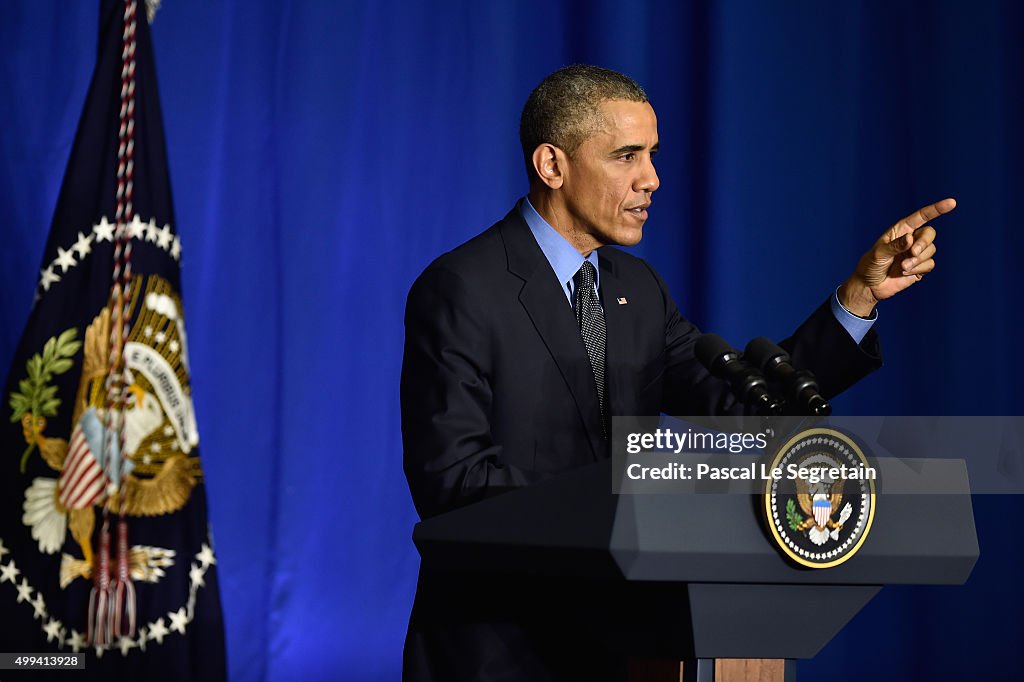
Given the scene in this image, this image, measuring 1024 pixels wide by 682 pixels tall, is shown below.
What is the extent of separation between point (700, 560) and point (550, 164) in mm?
1060

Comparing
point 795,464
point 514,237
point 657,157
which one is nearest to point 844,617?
point 795,464

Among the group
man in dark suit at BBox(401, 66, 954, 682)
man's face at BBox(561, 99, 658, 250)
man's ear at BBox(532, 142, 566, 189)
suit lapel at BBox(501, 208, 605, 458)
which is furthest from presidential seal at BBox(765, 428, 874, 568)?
man's ear at BBox(532, 142, 566, 189)

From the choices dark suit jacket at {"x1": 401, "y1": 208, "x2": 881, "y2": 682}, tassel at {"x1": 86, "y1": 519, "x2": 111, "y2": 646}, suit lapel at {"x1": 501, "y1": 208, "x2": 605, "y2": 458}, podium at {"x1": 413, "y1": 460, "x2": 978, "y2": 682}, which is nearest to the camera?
podium at {"x1": 413, "y1": 460, "x2": 978, "y2": 682}

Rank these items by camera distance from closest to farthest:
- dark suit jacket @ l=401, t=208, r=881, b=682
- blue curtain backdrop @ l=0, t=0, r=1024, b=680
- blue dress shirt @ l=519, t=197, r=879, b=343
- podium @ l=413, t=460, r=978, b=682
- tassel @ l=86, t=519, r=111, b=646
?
podium @ l=413, t=460, r=978, b=682, dark suit jacket @ l=401, t=208, r=881, b=682, blue dress shirt @ l=519, t=197, r=879, b=343, tassel @ l=86, t=519, r=111, b=646, blue curtain backdrop @ l=0, t=0, r=1024, b=680

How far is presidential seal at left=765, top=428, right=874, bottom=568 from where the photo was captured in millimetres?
1069

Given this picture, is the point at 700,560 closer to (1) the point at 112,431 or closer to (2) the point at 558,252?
(2) the point at 558,252

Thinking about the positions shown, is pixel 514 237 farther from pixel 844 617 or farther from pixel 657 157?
pixel 657 157

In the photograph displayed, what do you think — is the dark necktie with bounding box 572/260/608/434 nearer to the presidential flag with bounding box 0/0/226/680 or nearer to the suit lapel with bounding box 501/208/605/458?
the suit lapel with bounding box 501/208/605/458

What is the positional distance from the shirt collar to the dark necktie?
12 mm

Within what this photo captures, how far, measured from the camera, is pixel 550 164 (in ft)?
6.52

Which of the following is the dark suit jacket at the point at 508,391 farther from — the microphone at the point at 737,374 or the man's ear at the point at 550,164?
the microphone at the point at 737,374

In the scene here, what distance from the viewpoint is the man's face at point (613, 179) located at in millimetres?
1912

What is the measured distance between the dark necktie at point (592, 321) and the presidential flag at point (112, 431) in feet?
4.36

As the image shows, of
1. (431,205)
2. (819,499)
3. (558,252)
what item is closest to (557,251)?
(558,252)
